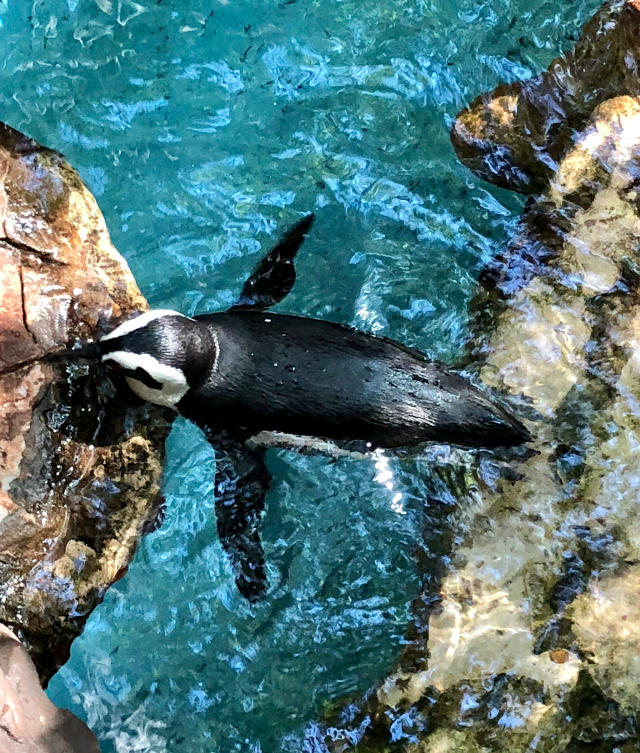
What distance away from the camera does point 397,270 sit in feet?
12.1

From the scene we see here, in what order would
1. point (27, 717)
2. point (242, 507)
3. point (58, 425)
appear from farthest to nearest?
point (242, 507), point (58, 425), point (27, 717)

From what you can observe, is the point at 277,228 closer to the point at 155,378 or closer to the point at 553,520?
the point at 155,378

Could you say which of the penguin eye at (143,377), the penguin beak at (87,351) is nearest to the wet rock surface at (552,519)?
the penguin eye at (143,377)

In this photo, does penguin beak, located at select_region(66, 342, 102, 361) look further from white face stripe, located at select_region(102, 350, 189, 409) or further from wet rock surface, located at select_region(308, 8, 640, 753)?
wet rock surface, located at select_region(308, 8, 640, 753)

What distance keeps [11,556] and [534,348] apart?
2203 mm

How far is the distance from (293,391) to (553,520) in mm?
1129

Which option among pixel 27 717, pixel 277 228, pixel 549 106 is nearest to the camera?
pixel 27 717

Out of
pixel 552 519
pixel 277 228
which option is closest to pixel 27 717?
pixel 552 519

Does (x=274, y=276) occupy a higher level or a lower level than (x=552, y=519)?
higher

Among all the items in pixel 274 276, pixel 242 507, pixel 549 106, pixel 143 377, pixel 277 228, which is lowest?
pixel 242 507

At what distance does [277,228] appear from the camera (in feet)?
12.6

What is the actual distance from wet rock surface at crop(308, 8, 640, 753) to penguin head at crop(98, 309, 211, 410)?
1188 millimetres

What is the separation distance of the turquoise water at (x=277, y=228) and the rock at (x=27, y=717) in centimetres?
94

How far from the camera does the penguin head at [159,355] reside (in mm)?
2506
